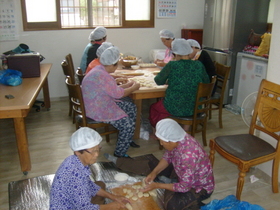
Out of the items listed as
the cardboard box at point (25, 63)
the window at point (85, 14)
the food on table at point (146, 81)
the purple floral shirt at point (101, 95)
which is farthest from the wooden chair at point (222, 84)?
the cardboard box at point (25, 63)

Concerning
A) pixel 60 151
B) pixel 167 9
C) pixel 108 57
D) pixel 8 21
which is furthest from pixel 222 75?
pixel 8 21

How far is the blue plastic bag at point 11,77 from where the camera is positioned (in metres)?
2.95

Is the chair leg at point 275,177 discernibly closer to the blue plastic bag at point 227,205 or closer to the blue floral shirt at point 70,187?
the blue plastic bag at point 227,205

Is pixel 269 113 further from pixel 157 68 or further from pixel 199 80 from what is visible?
pixel 157 68

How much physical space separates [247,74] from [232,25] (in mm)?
729

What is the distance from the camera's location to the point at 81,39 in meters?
4.59

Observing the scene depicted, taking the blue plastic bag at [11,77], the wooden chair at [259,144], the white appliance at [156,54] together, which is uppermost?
the white appliance at [156,54]

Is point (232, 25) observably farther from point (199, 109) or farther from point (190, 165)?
point (190, 165)

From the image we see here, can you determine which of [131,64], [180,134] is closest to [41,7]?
[131,64]

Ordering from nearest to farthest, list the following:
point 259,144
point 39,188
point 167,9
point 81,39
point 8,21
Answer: point 259,144 → point 39,188 → point 8,21 → point 81,39 → point 167,9

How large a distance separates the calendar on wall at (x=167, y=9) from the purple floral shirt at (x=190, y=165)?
351cm

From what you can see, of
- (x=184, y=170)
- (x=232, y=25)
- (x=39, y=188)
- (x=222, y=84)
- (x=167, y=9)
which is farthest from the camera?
(x=167, y=9)

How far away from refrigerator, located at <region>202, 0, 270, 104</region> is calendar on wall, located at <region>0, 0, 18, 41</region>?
9.83 feet

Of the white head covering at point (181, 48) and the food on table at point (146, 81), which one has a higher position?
the white head covering at point (181, 48)
